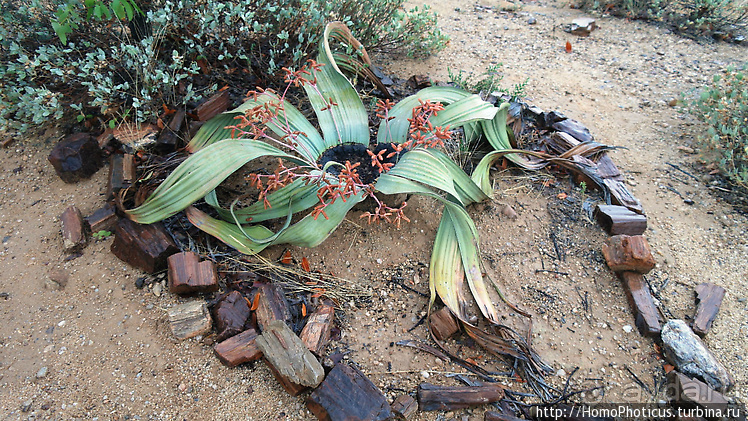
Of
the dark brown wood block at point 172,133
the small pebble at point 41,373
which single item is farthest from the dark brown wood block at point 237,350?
the dark brown wood block at point 172,133

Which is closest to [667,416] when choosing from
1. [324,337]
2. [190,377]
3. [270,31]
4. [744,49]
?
[324,337]

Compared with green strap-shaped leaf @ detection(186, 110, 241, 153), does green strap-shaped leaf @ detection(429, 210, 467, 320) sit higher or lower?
lower

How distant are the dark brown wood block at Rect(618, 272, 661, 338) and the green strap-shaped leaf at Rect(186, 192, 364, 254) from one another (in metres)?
1.26

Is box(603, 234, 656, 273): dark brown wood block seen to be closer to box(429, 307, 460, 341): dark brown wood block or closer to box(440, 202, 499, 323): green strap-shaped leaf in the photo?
box(440, 202, 499, 323): green strap-shaped leaf

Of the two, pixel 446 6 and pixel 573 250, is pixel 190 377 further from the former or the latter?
pixel 446 6

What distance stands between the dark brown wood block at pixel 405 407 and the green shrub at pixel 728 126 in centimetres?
218

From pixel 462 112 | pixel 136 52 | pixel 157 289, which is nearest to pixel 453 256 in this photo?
pixel 462 112

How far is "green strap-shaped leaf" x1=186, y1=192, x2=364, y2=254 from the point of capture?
1.99 meters

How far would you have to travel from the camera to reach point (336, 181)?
6.64 feet

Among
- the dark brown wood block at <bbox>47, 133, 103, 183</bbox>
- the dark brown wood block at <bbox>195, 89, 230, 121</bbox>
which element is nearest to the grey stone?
the dark brown wood block at <bbox>195, 89, 230, 121</bbox>

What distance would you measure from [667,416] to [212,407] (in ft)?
5.38

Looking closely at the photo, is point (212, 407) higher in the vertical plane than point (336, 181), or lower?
lower

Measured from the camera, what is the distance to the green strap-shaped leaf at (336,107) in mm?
2354

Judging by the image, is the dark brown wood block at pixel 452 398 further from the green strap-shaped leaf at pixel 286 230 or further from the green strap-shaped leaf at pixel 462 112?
the green strap-shaped leaf at pixel 462 112
